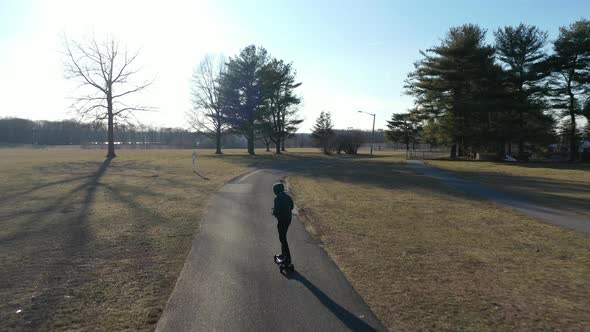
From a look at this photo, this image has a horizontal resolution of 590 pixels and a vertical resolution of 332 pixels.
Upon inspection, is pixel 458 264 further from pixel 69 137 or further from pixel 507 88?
pixel 69 137

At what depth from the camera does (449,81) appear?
40000mm

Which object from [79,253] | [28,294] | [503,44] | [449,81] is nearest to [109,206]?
[79,253]

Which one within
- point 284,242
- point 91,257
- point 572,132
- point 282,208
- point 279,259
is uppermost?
point 572,132

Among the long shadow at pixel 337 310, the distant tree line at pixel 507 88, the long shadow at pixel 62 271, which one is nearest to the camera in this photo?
the long shadow at pixel 337 310

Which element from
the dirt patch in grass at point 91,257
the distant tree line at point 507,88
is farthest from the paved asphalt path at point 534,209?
Result: the distant tree line at point 507,88

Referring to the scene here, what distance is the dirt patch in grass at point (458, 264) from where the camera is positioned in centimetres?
475

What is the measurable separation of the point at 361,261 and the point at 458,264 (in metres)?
1.82

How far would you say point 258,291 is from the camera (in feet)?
18.1

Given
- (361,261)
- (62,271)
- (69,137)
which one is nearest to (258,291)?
(361,261)

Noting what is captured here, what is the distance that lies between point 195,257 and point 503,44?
45469mm

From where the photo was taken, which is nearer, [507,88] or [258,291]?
[258,291]

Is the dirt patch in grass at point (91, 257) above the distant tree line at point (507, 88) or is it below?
below

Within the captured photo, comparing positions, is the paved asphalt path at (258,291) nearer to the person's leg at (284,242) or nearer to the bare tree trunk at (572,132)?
the person's leg at (284,242)

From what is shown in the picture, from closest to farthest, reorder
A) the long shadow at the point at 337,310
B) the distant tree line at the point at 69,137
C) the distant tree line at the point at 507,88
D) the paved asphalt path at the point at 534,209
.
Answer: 1. the long shadow at the point at 337,310
2. the paved asphalt path at the point at 534,209
3. the distant tree line at the point at 507,88
4. the distant tree line at the point at 69,137
